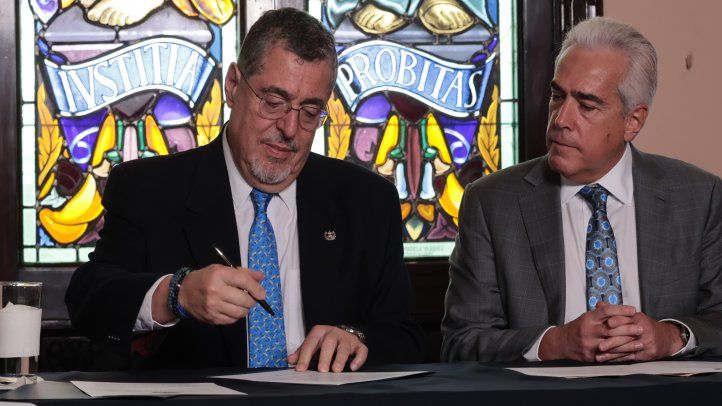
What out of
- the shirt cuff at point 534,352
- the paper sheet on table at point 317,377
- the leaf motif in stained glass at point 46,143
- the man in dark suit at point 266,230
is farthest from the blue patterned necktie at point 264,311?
the leaf motif in stained glass at point 46,143

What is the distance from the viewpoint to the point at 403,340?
229 cm

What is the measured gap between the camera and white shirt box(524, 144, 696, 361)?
2.49 meters

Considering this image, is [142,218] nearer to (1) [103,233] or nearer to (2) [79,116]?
(1) [103,233]

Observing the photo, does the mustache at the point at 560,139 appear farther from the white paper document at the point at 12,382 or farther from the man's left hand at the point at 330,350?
the white paper document at the point at 12,382

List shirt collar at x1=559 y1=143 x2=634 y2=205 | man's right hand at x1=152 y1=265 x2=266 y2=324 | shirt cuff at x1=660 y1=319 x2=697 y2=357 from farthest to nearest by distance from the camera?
shirt collar at x1=559 y1=143 x2=634 y2=205 → shirt cuff at x1=660 y1=319 x2=697 y2=357 → man's right hand at x1=152 y1=265 x2=266 y2=324

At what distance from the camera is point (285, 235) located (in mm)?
2410

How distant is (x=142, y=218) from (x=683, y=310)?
1283 millimetres

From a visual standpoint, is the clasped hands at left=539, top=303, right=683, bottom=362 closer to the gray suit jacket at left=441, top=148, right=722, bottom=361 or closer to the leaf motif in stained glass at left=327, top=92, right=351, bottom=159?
the gray suit jacket at left=441, top=148, right=722, bottom=361

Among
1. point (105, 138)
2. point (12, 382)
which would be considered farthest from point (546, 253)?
point (105, 138)

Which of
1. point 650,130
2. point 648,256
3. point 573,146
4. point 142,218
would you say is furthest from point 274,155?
point 650,130

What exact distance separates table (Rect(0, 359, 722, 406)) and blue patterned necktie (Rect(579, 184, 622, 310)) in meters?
0.69

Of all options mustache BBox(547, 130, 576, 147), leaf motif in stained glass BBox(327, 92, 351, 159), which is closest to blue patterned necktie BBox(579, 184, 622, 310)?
mustache BBox(547, 130, 576, 147)

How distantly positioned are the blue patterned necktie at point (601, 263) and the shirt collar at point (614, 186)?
0.24ft

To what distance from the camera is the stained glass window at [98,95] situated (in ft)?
11.5
